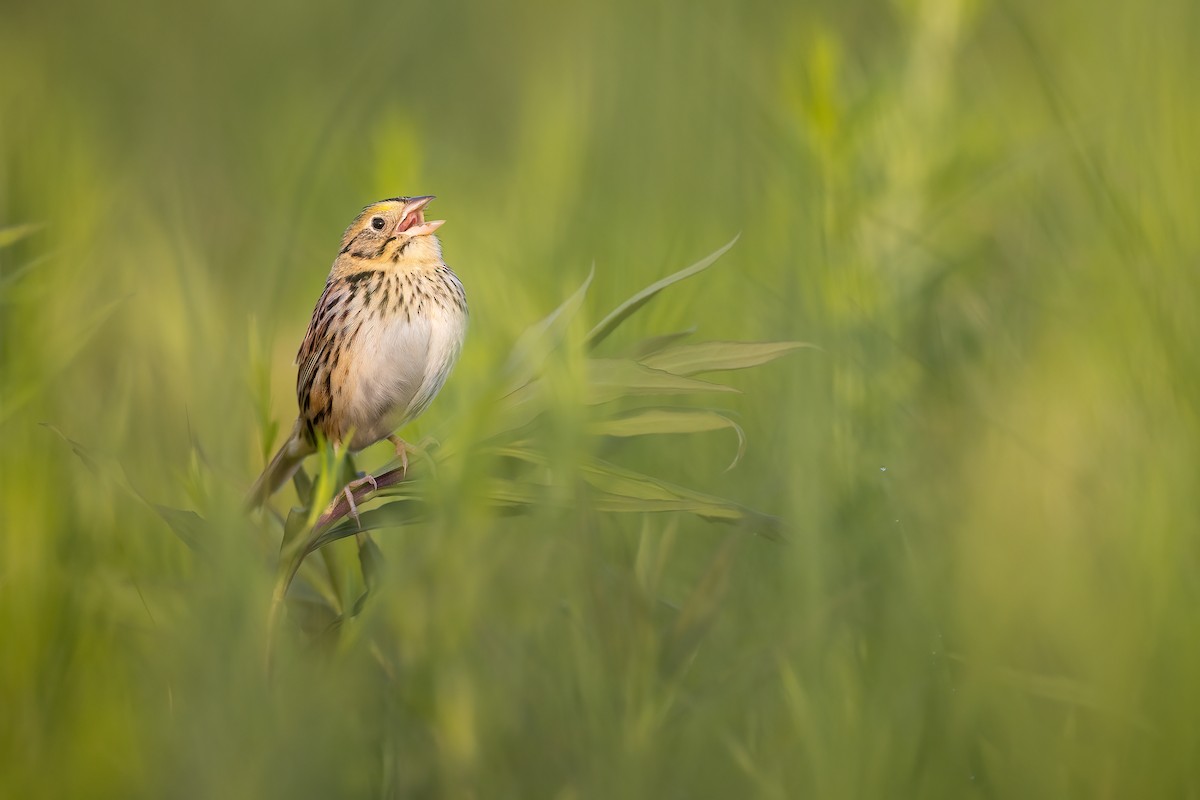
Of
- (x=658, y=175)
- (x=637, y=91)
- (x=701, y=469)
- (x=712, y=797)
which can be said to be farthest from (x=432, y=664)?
(x=658, y=175)

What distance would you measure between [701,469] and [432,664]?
0.72 meters

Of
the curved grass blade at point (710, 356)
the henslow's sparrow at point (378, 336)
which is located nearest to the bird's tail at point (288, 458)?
the henslow's sparrow at point (378, 336)

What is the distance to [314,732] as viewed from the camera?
1.09 m

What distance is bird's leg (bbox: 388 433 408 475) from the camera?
54.1 inches

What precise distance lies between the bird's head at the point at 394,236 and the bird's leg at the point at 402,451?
1.42 ft

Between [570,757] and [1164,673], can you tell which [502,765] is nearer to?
[570,757]

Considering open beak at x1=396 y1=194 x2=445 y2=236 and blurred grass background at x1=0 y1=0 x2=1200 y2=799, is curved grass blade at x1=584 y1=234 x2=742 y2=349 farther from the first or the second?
open beak at x1=396 y1=194 x2=445 y2=236

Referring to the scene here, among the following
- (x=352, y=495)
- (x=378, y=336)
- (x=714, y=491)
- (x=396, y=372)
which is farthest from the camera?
(x=378, y=336)

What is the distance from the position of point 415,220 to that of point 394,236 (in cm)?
5

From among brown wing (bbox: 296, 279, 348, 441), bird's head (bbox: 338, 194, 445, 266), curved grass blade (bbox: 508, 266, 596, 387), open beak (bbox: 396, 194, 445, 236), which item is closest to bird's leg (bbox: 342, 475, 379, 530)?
curved grass blade (bbox: 508, 266, 596, 387)

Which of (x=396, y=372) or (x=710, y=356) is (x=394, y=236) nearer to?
(x=396, y=372)

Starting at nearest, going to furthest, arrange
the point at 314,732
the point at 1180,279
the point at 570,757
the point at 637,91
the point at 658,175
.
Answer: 1. the point at 314,732
2. the point at 570,757
3. the point at 1180,279
4. the point at 637,91
5. the point at 658,175

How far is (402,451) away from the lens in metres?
1.75

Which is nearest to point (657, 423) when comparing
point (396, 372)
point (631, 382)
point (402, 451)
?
point (631, 382)
